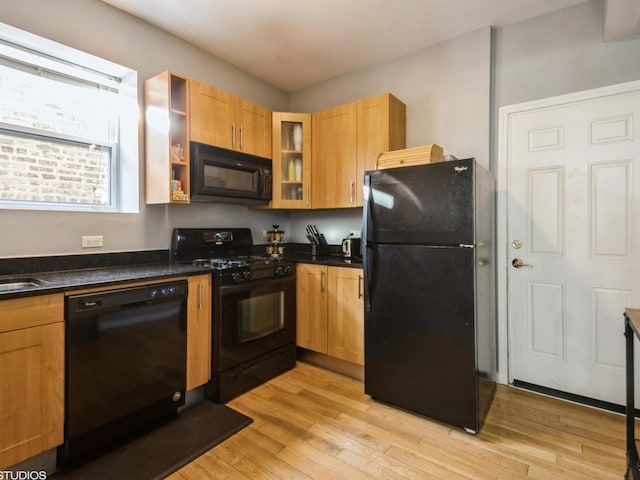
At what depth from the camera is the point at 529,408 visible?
2242 millimetres

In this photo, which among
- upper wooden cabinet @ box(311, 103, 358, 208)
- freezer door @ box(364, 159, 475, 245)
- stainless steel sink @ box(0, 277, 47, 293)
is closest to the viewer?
stainless steel sink @ box(0, 277, 47, 293)

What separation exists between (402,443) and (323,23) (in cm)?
298

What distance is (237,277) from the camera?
7.83ft

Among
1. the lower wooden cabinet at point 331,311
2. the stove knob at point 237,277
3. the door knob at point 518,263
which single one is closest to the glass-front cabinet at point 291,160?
the lower wooden cabinet at point 331,311

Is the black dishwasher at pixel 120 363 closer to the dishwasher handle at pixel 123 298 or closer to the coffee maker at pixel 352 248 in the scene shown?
the dishwasher handle at pixel 123 298

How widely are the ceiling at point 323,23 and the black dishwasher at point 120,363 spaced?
2.01 metres

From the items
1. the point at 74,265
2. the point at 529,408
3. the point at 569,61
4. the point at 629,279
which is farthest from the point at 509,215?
the point at 74,265

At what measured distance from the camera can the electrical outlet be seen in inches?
86.1

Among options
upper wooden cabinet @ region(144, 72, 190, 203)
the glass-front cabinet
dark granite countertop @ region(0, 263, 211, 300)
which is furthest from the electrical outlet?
the glass-front cabinet

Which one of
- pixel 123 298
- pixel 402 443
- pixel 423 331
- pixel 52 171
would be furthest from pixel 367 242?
pixel 52 171

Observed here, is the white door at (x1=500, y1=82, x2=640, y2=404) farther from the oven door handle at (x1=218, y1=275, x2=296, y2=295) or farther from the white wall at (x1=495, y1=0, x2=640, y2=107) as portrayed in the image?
the oven door handle at (x1=218, y1=275, x2=296, y2=295)

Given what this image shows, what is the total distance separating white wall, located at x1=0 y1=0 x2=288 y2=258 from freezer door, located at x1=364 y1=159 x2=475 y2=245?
1.57 meters

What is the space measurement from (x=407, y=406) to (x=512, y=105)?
2376mm

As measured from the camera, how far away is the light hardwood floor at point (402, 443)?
164cm
